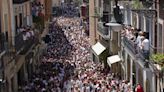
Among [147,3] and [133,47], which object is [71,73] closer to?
[133,47]

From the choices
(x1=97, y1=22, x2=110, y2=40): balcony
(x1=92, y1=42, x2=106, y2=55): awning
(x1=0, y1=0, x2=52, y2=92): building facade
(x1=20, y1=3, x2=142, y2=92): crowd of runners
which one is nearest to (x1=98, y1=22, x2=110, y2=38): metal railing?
(x1=97, y1=22, x2=110, y2=40): balcony

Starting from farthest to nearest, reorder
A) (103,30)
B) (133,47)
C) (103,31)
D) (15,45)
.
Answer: (103,31) < (103,30) < (15,45) < (133,47)

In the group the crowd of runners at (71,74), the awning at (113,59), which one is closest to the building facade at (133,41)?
the awning at (113,59)

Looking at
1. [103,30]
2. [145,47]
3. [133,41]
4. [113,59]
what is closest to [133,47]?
[133,41]

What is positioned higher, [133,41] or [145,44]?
[145,44]

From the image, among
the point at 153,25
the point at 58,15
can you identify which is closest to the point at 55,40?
the point at 153,25

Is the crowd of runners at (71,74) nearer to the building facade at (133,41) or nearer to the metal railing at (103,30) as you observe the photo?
the building facade at (133,41)

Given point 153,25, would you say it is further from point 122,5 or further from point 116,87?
point 122,5

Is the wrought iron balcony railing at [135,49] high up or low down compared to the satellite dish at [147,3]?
down
